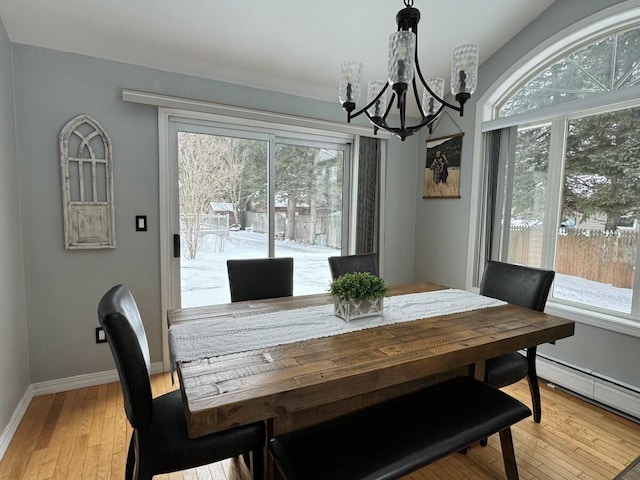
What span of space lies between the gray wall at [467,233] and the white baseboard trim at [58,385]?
9.25 feet

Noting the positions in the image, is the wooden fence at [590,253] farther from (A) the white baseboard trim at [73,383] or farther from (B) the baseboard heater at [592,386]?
(A) the white baseboard trim at [73,383]

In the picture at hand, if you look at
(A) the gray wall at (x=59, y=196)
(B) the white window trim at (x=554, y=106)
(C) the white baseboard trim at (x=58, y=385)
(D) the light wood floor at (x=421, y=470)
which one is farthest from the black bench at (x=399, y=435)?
(A) the gray wall at (x=59, y=196)

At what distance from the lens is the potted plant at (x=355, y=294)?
5.73 ft

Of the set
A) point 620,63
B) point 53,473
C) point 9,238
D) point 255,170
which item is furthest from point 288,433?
point 620,63

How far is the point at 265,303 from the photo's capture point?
6.70 feet

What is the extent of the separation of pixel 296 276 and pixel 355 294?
1846mm

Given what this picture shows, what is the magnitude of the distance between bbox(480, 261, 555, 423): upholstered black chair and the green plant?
837 mm

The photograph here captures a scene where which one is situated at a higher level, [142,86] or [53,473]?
[142,86]

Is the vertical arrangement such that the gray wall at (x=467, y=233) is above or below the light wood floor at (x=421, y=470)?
above

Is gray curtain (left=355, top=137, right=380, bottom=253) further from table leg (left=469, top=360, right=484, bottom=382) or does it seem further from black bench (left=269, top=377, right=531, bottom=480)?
black bench (left=269, top=377, right=531, bottom=480)

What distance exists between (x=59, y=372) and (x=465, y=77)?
126 inches

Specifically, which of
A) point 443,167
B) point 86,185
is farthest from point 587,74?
point 86,185

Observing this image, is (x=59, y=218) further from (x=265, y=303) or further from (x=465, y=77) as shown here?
(x=465, y=77)

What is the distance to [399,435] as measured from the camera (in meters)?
1.35
